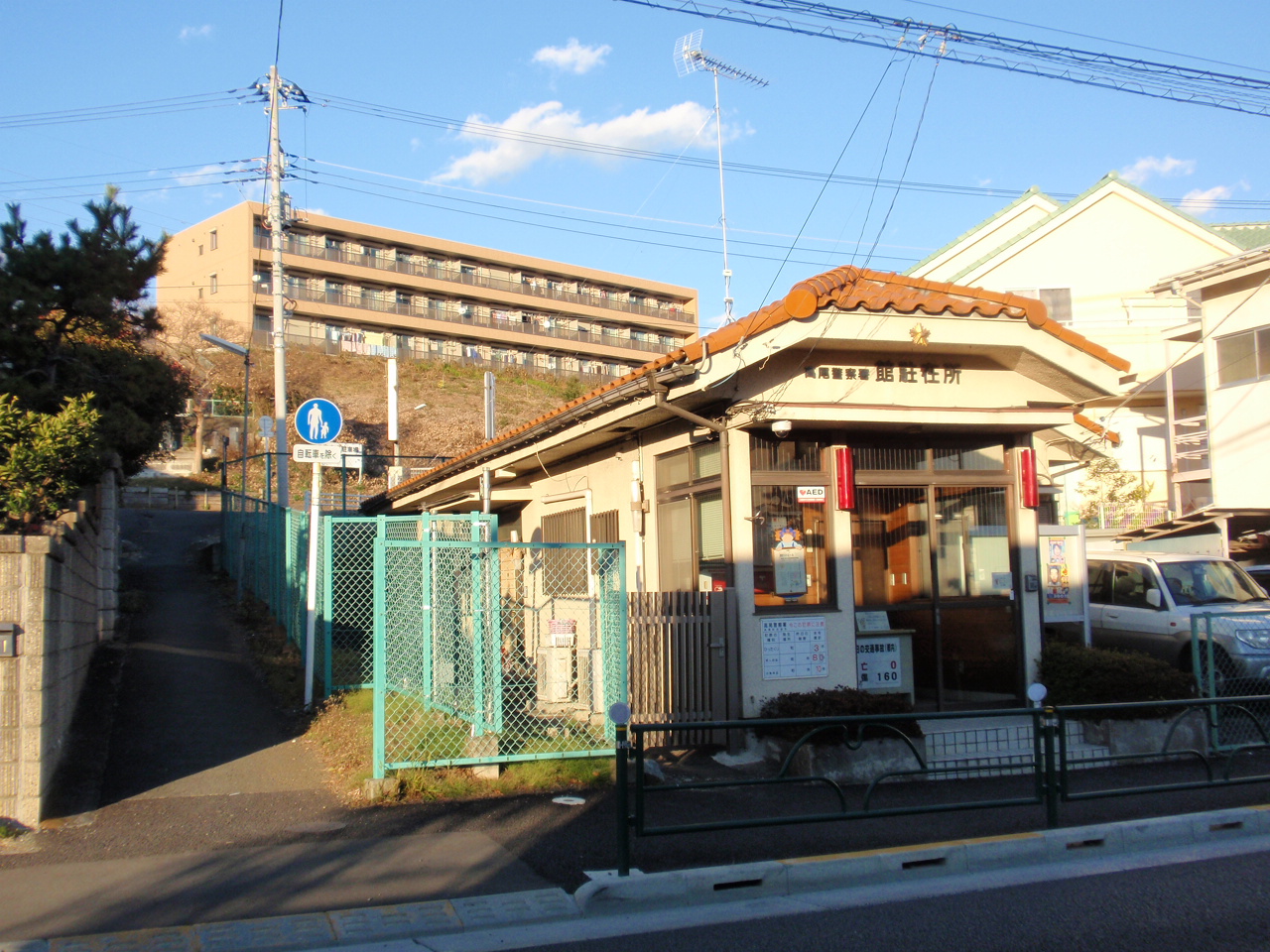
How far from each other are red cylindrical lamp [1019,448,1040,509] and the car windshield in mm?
4387

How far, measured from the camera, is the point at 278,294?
20.6 meters

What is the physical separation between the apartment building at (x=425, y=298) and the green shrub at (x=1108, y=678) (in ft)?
129

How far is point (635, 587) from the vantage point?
37.1 ft

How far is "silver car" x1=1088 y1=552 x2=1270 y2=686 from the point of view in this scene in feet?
43.4

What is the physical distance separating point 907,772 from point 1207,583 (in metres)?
9.45

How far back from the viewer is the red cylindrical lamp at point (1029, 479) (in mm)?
10820

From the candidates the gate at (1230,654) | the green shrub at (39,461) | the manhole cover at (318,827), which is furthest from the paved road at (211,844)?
the gate at (1230,654)

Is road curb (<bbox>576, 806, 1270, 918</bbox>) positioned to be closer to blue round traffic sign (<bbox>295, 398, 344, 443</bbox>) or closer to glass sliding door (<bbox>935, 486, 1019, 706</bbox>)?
glass sliding door (<bbox>935, 486, 1019, 706</bbox>)

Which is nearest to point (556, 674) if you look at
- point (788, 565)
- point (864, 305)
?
point (788, 565)

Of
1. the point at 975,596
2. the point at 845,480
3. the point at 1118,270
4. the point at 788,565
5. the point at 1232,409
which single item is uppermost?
the point at 1118,270

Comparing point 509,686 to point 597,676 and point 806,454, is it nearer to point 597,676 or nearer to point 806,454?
point 597,676

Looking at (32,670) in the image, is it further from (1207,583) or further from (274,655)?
(1207,583)

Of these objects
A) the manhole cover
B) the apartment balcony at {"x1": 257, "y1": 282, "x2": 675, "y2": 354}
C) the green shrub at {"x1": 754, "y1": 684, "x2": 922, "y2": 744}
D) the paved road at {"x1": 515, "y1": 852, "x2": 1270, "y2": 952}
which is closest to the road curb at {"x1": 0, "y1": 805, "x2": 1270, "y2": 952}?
the paved road at {"x1": 515, "y1": 852, "x2": 1270, "y2": 952}

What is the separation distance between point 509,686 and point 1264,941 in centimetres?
554
